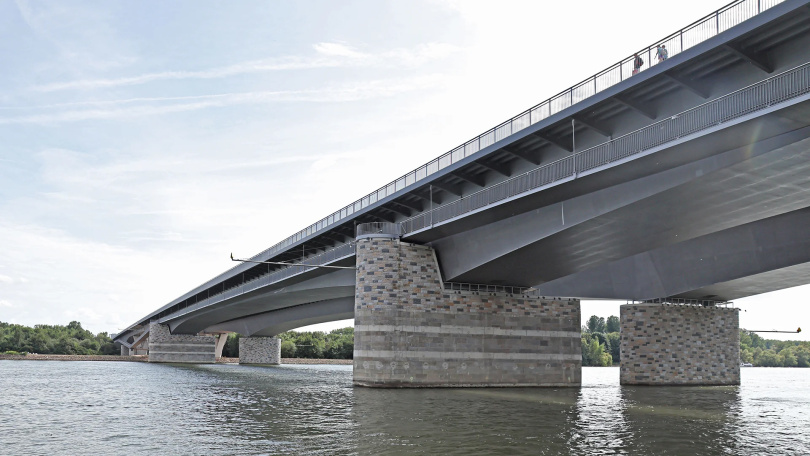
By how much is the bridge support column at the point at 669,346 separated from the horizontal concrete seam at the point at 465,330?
685 cm

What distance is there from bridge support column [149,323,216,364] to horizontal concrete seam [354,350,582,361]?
7402 cm

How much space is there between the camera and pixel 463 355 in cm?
3912

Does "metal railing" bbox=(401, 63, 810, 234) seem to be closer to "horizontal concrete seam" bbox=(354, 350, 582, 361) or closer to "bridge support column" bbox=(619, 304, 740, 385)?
"horizontal concrete seam" bbox=(354, 350, 582, 361)

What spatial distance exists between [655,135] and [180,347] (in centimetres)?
9506

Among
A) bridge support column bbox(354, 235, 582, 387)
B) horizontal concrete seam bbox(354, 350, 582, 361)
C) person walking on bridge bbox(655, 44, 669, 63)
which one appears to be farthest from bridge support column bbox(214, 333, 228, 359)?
person walking on bridge bbox(655, 44, 669, 63)

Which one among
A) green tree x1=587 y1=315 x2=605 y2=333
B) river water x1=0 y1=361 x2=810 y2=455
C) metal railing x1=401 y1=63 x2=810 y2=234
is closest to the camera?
river water x1=0 y1=361 x2=810 y2=455

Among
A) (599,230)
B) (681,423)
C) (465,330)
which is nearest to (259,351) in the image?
(465,330)

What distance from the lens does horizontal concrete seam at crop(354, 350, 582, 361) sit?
123ft

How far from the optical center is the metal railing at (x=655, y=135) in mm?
19781

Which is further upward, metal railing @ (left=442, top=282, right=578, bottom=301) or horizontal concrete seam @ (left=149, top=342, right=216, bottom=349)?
metal railing @ (left=442, top=282, right=578, bottom=301)

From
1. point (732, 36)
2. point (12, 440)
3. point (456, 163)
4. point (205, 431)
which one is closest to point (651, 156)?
point (732, 36)

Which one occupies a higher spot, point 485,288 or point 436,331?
point 485,288

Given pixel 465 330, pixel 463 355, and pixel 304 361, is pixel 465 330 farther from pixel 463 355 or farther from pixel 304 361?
pixel 304 361

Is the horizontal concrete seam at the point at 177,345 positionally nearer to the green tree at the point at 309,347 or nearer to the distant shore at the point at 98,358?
the distant shore at the point at 98,358
